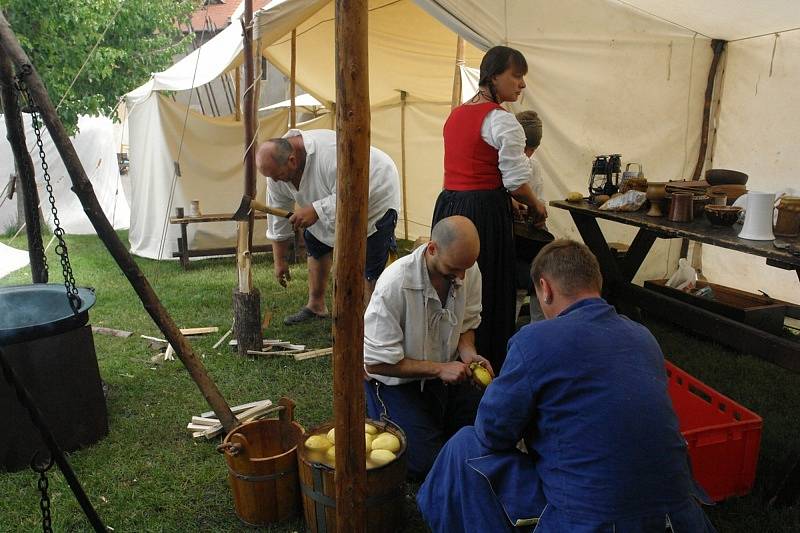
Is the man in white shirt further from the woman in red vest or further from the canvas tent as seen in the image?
the canvas tent

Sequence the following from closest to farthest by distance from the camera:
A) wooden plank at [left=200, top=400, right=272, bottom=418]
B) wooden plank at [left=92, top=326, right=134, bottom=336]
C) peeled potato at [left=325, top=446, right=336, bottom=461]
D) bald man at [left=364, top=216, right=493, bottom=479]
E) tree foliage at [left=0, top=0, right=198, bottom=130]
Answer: peeled potato at [left=325, top=446, right=336, bottom=461] < bald man at [left=364, top=216, right=493, bottom=479] < wooden plank at [left=200, top=400, right=272, bottom=418] < wooden plank at [left=92, top=326, right=134, bottom=336] < tree foliage at [left=0, top=0, right=198, bottom=130]

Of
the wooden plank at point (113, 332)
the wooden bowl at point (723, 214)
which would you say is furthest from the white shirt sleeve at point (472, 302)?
the wooden plank at point (113, 332)

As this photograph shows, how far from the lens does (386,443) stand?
7.55ft

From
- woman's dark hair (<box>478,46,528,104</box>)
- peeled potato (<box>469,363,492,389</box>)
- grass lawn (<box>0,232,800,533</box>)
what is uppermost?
woman's dark hair (<box>478,46,528,104</box>)

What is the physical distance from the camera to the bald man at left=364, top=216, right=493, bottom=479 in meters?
2.51

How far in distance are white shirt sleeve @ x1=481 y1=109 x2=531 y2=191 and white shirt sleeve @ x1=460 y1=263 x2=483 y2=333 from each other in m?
0.67

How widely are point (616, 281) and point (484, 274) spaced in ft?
4.57

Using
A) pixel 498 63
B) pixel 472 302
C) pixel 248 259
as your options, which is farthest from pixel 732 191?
pixel 248 259

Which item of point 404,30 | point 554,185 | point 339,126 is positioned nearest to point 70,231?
point 404,30

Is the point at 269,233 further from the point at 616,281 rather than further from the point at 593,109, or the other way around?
the point at 593,109

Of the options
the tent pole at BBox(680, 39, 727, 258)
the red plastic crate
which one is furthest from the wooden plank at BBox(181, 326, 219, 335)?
the tent pole at BBox(680, 39, 727, 258)

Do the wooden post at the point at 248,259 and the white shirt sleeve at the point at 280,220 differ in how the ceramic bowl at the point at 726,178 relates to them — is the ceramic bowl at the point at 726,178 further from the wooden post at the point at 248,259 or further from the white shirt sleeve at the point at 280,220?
the wooden post at the point at 248,259

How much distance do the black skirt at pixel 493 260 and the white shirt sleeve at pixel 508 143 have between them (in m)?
0.18

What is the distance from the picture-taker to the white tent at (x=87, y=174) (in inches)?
387
